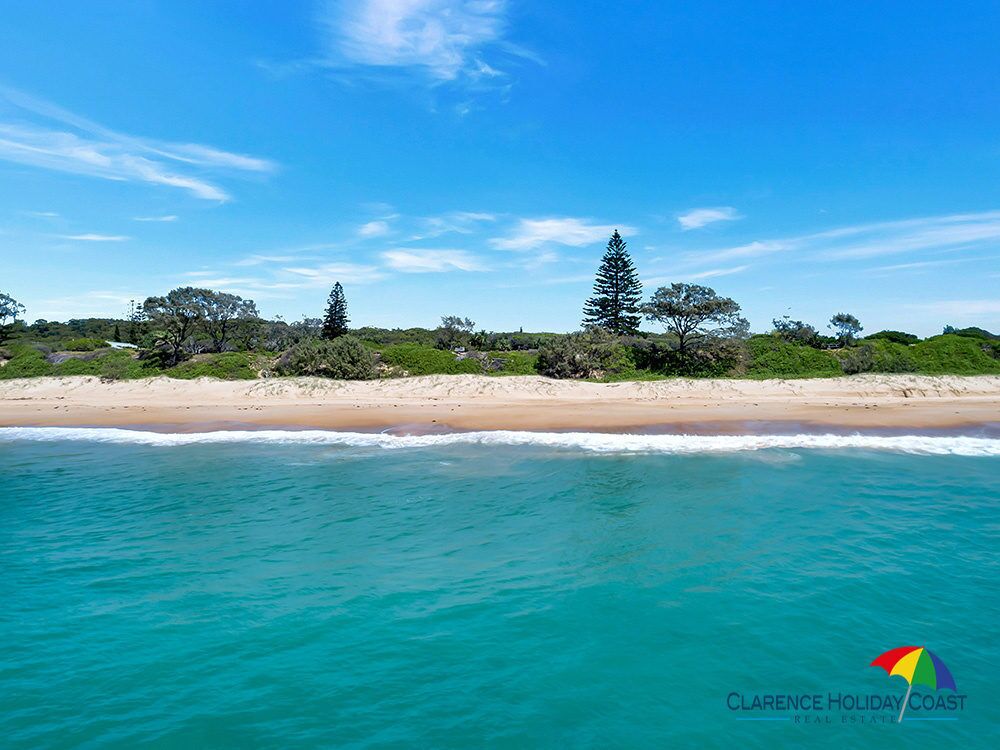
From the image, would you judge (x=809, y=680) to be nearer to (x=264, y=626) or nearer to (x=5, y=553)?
(x=264, y=626)

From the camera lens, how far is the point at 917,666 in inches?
219

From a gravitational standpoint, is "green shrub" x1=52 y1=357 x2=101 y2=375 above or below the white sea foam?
above

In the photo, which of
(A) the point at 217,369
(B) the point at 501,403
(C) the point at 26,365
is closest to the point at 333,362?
(A) the point at 217,369

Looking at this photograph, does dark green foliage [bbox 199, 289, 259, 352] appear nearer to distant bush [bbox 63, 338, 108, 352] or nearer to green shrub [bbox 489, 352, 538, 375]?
distant bush [bbox 63, 338, 108, 352]

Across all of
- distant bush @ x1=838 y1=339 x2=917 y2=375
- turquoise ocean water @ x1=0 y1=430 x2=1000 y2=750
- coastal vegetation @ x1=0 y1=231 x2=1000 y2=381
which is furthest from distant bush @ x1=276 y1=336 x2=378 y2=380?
distant bush @ x1=838 y1=339 x2=917 y2=375

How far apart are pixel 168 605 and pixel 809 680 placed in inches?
317

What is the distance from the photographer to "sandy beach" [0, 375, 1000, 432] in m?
21.9

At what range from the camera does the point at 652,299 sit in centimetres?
3616

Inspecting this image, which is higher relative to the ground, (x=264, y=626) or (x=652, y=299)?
(x=652, y=299)

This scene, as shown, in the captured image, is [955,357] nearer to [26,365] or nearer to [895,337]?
[895,337]

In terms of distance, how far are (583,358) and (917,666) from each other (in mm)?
29025

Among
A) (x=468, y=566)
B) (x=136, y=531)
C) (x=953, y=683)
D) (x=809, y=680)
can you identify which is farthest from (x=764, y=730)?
(x=136, y=531)

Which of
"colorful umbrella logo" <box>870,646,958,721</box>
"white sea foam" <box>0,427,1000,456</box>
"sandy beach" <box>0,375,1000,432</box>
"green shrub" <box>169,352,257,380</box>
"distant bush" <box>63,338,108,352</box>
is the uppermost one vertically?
"distant bush" <box>63,338,108,352</box>

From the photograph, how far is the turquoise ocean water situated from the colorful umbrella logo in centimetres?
11
